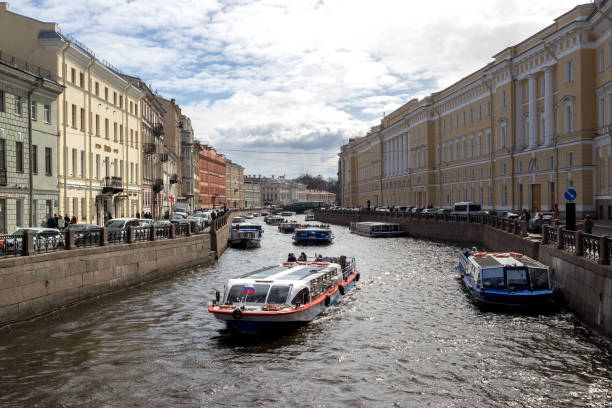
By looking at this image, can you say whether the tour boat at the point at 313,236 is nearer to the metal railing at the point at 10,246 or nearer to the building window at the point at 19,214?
the building window at the point at 19,214

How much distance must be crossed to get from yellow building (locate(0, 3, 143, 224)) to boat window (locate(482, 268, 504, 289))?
75.9ft

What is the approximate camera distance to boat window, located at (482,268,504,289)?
21.3 meters

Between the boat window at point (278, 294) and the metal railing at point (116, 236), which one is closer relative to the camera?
the boat window at point (278, 294)

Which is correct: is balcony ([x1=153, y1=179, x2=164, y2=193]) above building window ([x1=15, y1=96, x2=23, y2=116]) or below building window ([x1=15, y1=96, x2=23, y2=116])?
below

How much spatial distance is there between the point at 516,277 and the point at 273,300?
8.79 m

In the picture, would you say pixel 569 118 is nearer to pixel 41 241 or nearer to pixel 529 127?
pixel 529 127

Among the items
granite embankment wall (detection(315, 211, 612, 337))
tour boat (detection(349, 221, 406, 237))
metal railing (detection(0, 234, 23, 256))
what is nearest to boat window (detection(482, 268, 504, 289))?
granite embankment wall (detection(315, 211, 612, 337))

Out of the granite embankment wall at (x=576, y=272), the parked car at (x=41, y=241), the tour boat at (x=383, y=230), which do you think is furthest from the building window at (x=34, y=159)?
the tour boat at (x=383, y=230)

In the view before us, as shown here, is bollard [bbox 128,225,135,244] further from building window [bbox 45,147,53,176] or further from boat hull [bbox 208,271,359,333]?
boat hull [bbox 208,271,359,333]

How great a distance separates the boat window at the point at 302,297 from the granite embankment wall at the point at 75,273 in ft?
26.1

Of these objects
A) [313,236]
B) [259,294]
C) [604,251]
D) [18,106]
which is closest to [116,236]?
[18,106]

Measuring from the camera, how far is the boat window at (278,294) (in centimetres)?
1823

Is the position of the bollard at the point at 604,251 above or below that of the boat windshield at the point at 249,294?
above

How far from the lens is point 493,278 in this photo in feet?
70.6
